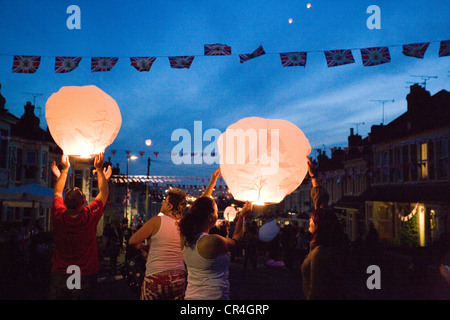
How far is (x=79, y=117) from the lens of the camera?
13.6 ft

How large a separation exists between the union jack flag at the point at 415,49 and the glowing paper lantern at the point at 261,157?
690 cm

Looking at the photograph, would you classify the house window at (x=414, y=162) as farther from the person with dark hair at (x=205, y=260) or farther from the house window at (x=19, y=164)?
the house window at (x=19, y=164)

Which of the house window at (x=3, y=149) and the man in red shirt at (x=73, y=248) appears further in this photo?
the house window at (x=3, y=149)

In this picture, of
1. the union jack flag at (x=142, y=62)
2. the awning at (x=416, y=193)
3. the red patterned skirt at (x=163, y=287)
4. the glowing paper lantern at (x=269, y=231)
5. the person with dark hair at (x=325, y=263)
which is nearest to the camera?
the person with dark hair at (x=325, y=263)

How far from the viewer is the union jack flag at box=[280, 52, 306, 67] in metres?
10.2

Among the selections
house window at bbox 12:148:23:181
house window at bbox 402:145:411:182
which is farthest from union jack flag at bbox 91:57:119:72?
house window at bbox 12:148:23:181

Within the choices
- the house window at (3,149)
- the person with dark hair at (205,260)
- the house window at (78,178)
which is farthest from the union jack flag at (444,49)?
the house window at (78,178)

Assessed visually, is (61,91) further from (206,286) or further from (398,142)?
(398,142)

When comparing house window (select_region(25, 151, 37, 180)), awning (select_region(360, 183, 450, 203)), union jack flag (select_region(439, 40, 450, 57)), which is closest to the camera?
union jack flag (select_region(439, 40, 450, 57))

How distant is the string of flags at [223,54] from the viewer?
9.62 meters

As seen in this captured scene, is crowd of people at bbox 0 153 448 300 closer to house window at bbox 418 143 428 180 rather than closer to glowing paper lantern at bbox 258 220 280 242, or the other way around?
glowing paper lantern at bbox 258 220 280 242

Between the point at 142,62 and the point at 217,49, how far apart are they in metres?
1.96

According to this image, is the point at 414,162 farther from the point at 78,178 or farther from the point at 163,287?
the point at 78,178

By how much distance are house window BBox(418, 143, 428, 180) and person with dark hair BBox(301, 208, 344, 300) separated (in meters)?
20.7
